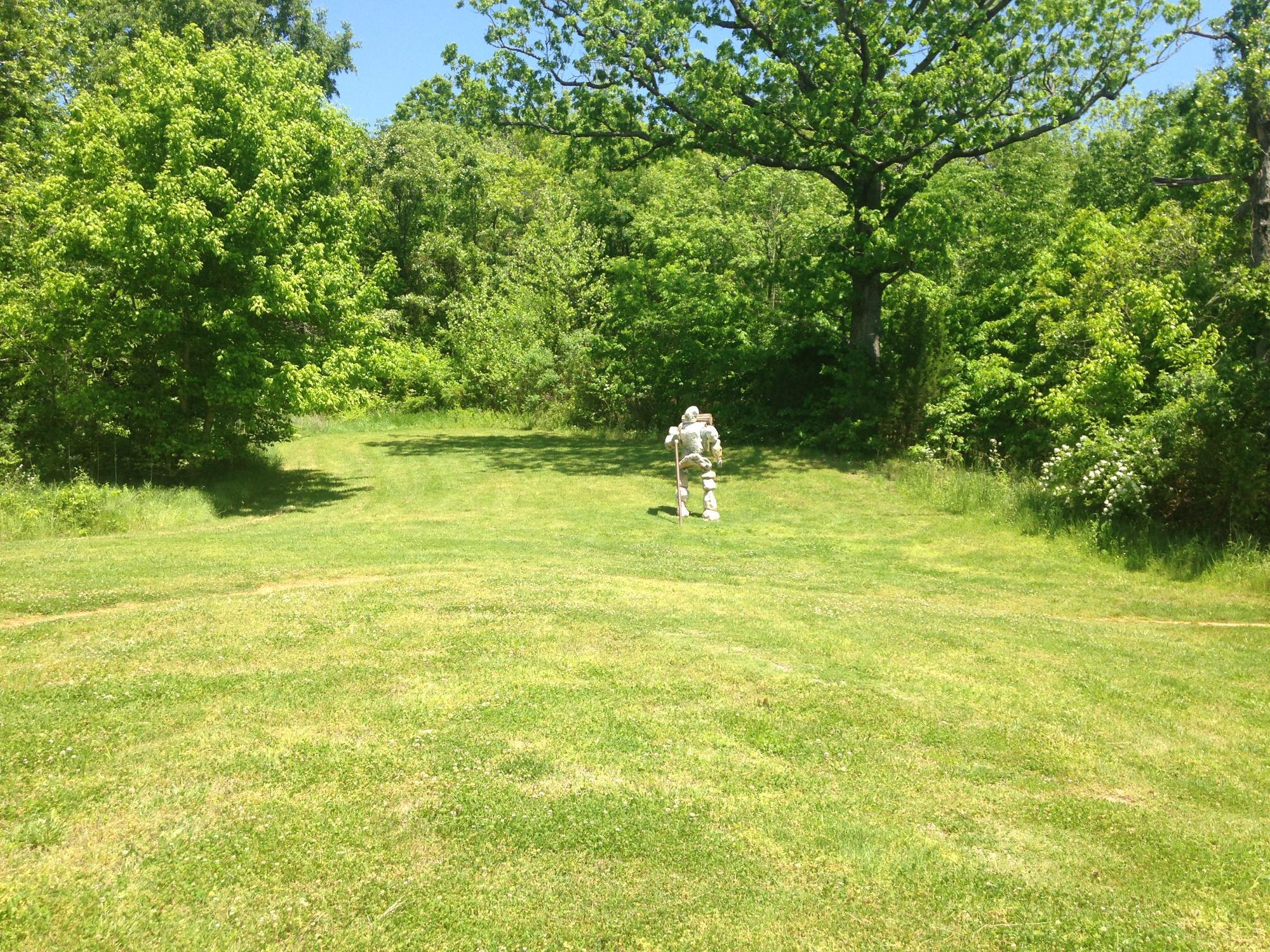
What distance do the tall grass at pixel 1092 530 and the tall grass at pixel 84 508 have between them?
1335 cm

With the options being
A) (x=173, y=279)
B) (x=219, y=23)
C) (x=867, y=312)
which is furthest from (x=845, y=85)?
(x=219, y=23)

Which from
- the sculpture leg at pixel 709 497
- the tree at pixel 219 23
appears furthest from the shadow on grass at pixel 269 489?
the tree at pixel 219 23

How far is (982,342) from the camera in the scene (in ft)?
82.1

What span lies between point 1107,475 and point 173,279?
15978mm

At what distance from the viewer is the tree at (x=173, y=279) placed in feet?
56.9

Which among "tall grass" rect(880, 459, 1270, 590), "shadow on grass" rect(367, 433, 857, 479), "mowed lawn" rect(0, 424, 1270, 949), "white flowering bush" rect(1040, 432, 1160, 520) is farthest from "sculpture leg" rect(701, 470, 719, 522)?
"white flowering bush" rect(1040, 432, 1160, 520)

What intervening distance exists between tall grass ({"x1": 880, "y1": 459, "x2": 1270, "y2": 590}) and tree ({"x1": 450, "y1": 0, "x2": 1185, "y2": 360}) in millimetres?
6566

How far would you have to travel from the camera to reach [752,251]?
29.7m

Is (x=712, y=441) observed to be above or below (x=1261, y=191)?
below

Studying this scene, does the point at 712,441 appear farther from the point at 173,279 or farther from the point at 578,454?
the point at 173,279

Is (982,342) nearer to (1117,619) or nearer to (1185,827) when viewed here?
(1117,619)

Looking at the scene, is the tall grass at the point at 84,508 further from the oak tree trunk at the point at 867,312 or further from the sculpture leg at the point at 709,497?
the oak tree trunk at the point at 867,312

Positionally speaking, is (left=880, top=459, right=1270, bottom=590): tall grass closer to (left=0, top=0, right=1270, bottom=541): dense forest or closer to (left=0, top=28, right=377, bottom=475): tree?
(left=0, top=0, right=1270, bottom=541): dense forest

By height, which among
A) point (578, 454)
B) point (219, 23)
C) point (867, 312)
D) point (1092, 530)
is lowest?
point (1092, 530)
